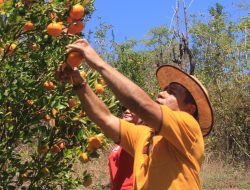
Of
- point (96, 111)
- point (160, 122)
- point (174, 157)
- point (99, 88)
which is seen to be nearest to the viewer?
point (160, 122)

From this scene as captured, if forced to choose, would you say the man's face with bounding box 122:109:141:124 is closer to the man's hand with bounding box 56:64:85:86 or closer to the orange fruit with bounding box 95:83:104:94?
the orange fruit with bounding box 95:83:104:94

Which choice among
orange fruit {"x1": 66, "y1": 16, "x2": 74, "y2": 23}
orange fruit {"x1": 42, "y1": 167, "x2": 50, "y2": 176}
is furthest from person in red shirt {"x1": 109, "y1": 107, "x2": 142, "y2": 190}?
orange fruit {"x1": 66, "y1": 16, "x2": 74, "y2": 23}

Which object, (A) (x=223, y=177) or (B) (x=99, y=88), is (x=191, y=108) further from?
(A) (x=223, y=177)

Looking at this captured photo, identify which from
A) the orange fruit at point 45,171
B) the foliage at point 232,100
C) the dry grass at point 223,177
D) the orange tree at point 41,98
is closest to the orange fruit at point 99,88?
the orange tree at point 41,98

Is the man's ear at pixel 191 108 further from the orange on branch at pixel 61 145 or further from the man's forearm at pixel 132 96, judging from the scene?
the orange on branch at pixel 61 145

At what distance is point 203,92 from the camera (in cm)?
215

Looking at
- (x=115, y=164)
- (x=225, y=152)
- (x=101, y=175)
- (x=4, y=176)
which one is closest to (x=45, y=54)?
(x=4, y=176)

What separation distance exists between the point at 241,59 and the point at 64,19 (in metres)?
13.4

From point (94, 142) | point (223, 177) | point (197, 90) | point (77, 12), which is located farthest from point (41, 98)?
point (223, 177)

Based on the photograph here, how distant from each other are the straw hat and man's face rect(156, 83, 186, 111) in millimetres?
31

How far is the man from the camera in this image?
1830mm

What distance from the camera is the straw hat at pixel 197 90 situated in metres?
2.16

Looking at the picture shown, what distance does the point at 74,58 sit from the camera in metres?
2.03

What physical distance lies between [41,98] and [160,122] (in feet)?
2.71
